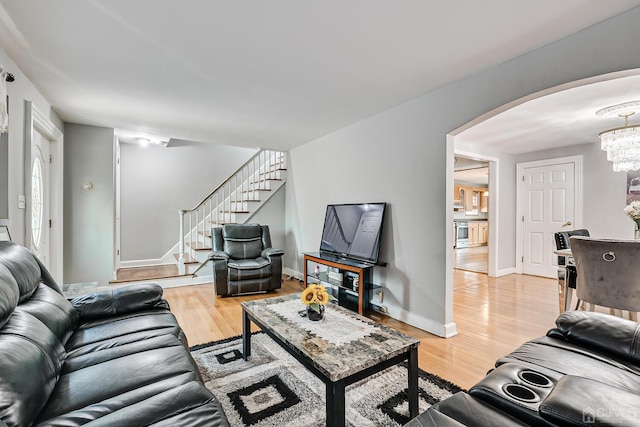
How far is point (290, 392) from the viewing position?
5.98 feet

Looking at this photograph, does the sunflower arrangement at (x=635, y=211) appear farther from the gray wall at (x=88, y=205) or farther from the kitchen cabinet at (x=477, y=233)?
the kitchen cabinet at (x=477, y=233)

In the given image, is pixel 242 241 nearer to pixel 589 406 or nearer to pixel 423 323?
pixel 423 323

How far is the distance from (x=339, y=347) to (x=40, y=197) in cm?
382

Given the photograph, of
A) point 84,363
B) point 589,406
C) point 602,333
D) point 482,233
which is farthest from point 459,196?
point 84,363

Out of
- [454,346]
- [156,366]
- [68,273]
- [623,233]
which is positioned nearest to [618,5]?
[454,346]

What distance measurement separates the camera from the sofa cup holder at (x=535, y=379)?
3.50 ft

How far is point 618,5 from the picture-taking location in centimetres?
160

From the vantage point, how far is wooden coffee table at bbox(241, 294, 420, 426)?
51.8 inches

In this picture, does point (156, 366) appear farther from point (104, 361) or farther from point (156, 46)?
point (156, 46)

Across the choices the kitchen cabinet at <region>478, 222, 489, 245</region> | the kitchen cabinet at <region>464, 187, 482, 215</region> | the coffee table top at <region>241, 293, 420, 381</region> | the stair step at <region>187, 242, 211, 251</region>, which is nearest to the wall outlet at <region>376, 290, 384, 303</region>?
the coffee table top at <region>241, 293, 420, 381</region>

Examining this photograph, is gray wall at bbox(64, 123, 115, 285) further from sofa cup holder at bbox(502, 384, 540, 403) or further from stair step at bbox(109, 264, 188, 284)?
sofa cup holder at bbox(502, 384, 540, 403)

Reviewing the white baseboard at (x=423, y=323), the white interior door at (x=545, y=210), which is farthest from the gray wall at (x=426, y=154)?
the white interior door at (x=545, y=210)

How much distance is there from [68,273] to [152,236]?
186cm

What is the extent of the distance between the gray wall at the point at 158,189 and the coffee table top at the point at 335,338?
4.53m
